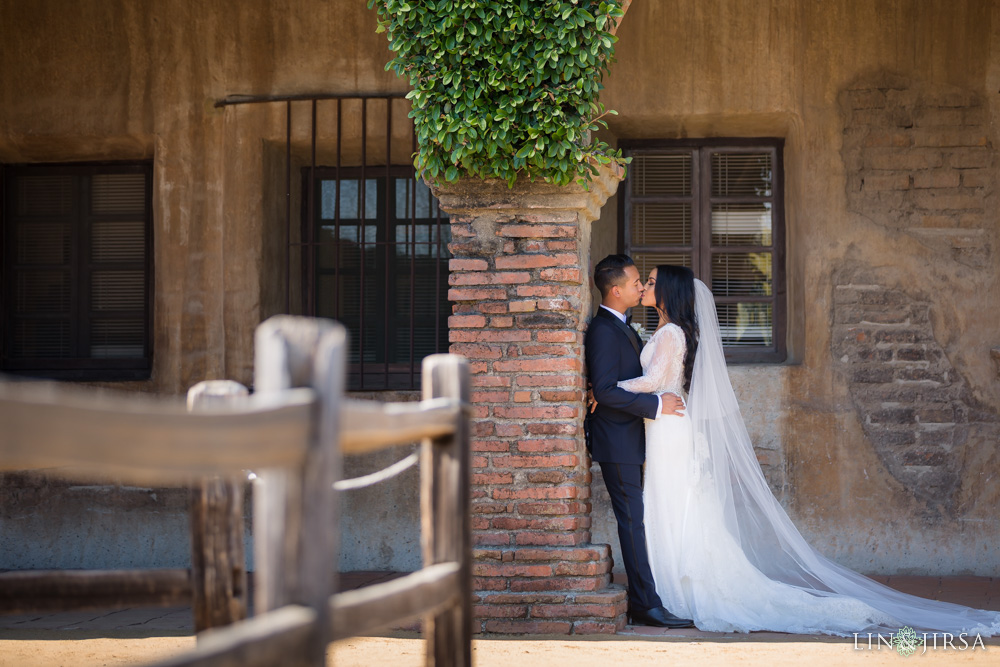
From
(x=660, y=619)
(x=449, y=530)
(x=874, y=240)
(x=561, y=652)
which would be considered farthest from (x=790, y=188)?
(x=449, y=530)

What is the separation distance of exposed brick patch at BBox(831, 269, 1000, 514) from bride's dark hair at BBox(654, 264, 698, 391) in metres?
1.51

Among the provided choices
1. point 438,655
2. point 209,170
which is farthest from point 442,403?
point 209,170

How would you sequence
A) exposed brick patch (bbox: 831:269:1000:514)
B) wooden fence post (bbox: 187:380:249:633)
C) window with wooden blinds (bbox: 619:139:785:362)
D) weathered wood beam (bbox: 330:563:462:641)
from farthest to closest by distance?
window with wooden blinds (bbox: 619:139:785:362), exposed brick patch (bbox: 831:269:1000:514), wooden fence post (bbox: 187:380:249:633), weathered wood beam (bbox: 330:563:462:641)

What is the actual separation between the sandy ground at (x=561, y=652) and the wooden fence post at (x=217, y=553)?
176 cm

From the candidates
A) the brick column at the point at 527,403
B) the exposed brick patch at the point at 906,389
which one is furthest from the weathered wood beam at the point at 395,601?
the exposed brick patch at the point at 906,389

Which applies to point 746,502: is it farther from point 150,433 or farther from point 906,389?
point 150,433

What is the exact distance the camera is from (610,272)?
546 centimetres

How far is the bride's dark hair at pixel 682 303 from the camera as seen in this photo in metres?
5.51

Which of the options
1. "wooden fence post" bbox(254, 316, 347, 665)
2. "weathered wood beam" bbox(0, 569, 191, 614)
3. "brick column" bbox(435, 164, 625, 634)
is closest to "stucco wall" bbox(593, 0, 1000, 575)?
"brick column" bbox(435, 164, 625, 634)

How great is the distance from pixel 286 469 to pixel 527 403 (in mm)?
3235

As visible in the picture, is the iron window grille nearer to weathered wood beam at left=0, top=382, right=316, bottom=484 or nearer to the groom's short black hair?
the groom's short black hair

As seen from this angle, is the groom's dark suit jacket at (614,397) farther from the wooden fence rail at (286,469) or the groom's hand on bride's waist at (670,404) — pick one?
the wooden fence rail at (286,469)

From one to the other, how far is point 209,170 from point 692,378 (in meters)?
3.61

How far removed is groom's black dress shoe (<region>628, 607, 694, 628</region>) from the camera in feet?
16.4
